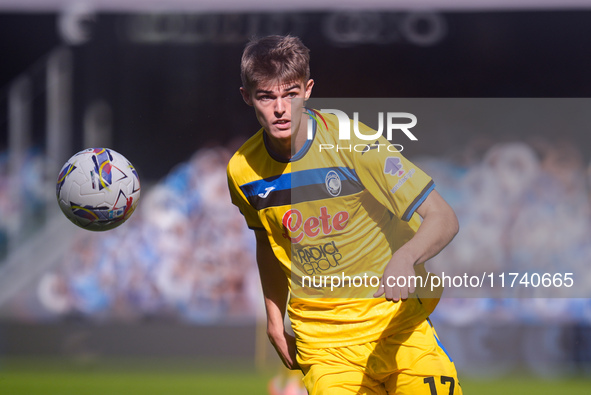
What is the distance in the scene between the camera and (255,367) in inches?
286

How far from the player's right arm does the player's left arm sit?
0.83 meters

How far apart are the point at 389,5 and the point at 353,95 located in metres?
1.24

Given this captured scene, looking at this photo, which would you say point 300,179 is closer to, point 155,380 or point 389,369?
point 389,369

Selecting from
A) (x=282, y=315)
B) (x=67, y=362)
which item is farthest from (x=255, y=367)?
(x=282, y=315)

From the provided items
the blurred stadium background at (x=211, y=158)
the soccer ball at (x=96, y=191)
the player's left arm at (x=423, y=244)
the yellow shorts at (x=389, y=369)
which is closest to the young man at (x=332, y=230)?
the yellow shorts at (x=389, y=369)

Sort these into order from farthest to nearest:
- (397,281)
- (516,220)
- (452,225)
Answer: (516,220)
(452,225)
(397,281)

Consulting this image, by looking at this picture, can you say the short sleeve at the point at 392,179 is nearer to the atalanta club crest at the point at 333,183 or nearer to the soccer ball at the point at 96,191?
the atalanta club crest at the point at 333,183

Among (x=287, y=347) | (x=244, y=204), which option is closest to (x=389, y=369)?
(x=287, y=347)

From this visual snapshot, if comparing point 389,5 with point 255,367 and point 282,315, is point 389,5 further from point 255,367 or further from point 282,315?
point 282,315

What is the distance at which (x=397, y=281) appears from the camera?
6.44 ft

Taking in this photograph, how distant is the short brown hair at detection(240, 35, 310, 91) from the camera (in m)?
2.59

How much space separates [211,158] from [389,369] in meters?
6.78

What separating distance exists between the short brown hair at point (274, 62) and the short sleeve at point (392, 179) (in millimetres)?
447

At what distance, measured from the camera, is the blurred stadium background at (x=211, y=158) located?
770 cm
